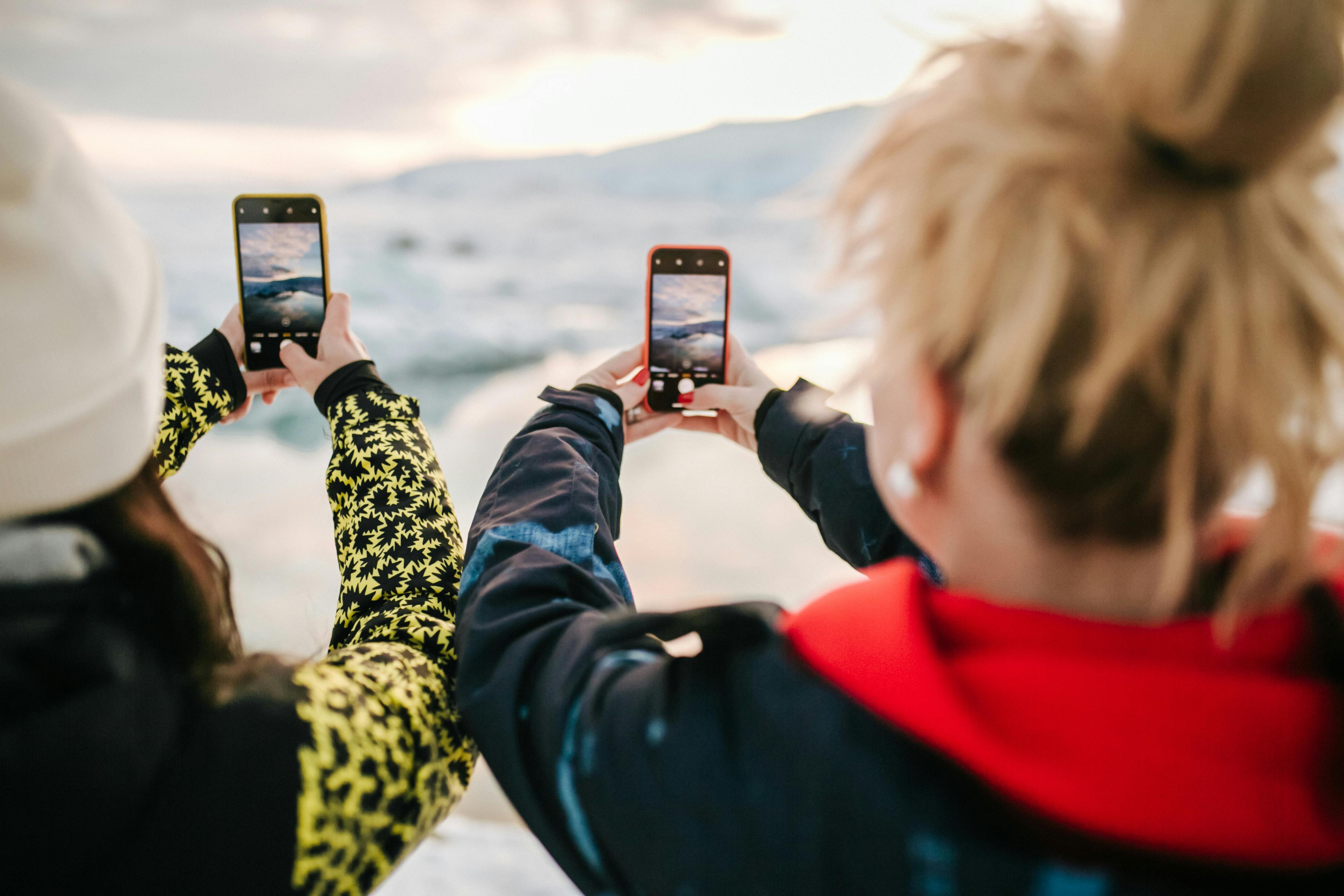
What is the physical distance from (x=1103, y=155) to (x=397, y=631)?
1.57 ft

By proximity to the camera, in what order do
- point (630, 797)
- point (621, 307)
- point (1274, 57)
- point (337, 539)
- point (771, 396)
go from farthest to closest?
1. point (621, 307)
2. point (771, 396)
3. point (337, 539)
4. point (630, 797)
5. point (1274, 57)

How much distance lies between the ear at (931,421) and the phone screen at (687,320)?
1.87 feet

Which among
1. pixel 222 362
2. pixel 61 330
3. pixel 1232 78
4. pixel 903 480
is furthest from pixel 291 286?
pixel 1232 78

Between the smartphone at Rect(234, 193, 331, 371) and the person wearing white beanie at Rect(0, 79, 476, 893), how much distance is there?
0.50 m

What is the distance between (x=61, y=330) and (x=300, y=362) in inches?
22.5

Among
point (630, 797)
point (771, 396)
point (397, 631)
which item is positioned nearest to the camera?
point (630, 797)

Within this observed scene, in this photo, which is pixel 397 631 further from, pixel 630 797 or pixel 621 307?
pixel 621 307

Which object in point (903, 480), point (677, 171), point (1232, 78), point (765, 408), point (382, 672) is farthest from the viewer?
point (677, 171)

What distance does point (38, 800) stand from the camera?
0.31 metres

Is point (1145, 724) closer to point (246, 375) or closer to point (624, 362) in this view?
point (624, 362)

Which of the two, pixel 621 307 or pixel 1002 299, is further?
pixel 621 307

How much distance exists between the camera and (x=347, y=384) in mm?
744

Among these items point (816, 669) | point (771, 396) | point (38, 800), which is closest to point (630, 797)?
point (816, 669)

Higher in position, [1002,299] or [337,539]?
[1002,299]
